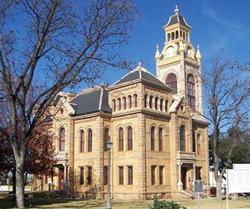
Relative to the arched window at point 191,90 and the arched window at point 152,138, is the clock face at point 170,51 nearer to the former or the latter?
the arched window at point 191,90

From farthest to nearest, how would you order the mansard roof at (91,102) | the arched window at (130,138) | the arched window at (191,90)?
the arched window at (191,90)
the mansard roof at (91,102)
the arched window at (130,138)

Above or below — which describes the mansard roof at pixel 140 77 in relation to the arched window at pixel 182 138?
above

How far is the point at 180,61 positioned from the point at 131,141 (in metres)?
36.3

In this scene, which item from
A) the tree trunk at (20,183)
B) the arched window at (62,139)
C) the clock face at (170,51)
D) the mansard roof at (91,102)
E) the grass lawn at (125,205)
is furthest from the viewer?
the clock face at (170,51)

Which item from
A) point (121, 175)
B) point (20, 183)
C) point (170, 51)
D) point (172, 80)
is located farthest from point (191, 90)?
point (20, 183)

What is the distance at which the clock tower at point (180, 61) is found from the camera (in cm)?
7494

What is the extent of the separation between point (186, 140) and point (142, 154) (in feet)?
26.4

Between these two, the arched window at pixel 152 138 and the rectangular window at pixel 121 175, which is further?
the rectangular window at pixel 121 175

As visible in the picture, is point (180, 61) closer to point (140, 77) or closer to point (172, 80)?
point (172, 80)

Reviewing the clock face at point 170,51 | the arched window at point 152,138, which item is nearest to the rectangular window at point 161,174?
the arched window at point 152,138

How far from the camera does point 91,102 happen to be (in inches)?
1923

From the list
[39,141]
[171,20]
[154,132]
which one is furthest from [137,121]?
[171,20]

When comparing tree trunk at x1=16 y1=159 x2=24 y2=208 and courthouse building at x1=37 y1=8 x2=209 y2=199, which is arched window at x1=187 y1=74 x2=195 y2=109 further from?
tree trunk at x1=16 y1=159 x2=24 y2=208

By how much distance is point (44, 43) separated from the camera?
27.4 meters
